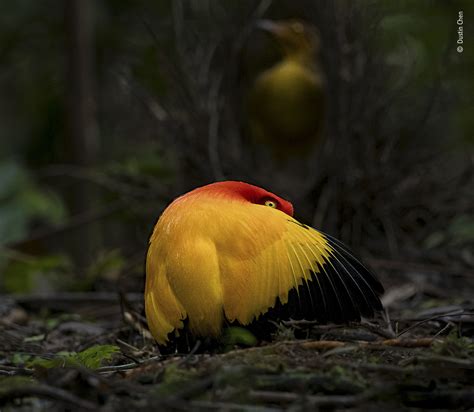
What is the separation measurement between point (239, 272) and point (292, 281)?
14 centimetres

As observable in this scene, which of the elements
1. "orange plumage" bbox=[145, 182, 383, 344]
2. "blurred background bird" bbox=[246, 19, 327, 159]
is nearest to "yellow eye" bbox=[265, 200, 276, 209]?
"orange plumage" bbox=[145, 182, 383, 344]

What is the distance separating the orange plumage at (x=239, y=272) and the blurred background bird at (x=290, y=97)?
278 cm

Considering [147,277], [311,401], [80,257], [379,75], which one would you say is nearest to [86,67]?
[80,257]

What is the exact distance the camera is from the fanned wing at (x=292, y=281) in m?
1.94

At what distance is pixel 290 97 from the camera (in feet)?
15.9

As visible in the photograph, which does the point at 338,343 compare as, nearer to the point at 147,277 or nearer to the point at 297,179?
the point at 147,277

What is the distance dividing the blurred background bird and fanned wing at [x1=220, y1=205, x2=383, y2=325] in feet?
9.21

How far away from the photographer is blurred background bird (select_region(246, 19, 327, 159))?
4812 millimetres

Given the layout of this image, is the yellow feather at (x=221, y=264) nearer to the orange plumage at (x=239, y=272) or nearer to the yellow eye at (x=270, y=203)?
the orange plumage at (x=239, y=272)

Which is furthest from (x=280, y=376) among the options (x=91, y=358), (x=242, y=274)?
(x=91, y=358)

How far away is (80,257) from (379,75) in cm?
230

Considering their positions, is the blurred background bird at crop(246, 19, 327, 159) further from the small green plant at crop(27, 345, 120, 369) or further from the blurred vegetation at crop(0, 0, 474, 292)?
the small green plant at crop(27, 345, 120, 369)

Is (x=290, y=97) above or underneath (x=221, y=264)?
above

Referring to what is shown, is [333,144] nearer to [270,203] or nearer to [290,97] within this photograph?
[290,97]
